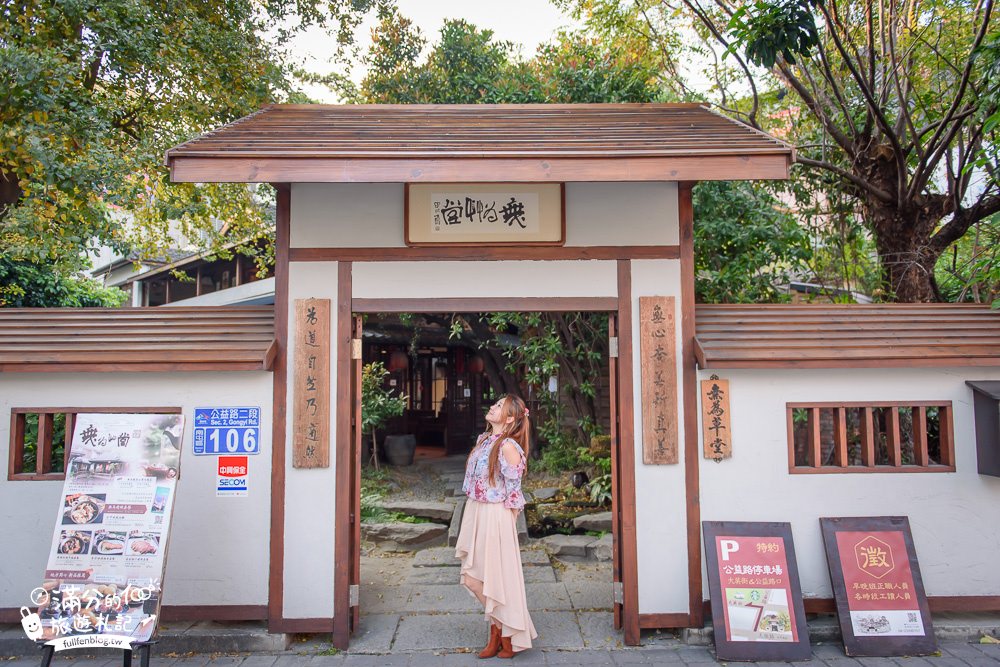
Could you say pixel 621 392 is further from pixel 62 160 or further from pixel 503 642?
pixel 62 160

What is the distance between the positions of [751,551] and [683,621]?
0.76m

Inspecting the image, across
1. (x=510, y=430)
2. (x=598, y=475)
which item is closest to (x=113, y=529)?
(x=510, y=430)

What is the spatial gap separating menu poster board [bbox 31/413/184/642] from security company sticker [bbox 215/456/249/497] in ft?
1.99

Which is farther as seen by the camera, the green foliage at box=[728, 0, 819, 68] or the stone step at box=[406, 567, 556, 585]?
the stone step at box=[406, 567, 556, 585]

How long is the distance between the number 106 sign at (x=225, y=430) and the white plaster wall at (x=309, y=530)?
271mm

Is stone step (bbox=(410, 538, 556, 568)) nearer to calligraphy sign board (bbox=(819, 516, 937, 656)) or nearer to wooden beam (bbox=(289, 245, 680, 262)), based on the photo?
calligraphy sign board (bbox=(819, 516, 937, 656))

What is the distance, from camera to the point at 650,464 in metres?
5.14

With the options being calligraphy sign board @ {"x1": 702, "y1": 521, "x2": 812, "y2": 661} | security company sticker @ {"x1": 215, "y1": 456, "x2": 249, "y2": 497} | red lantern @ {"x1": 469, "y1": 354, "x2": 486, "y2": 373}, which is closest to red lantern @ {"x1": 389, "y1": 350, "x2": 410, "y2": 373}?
red lantern @ {"x1": 469, "y1": 354, "x2": 486, "y2": 373}

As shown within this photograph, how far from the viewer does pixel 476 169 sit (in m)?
4.66

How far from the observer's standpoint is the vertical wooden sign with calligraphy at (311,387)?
5.08m

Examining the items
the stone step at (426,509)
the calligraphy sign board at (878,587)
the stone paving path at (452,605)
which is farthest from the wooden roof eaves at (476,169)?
the stone step at (426,509)

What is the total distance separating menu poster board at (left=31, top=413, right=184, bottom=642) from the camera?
420cm

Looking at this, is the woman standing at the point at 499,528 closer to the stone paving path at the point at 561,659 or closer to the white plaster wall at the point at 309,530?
the stone paving path at the point at 561,659

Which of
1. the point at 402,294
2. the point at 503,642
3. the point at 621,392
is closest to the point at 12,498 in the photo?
the point at 402,294
